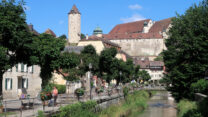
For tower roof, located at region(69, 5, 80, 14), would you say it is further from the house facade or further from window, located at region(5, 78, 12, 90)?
window, located at region(5, 78, 12, 90)

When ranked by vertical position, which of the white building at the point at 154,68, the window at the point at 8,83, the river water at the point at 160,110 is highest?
the white building at the point at 154,68

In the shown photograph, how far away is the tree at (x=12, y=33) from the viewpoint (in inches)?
755

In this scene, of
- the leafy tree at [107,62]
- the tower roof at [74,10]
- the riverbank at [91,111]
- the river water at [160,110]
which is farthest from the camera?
the tower roof at [74,10]

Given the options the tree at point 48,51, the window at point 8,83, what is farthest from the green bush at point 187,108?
the window at point 8,83

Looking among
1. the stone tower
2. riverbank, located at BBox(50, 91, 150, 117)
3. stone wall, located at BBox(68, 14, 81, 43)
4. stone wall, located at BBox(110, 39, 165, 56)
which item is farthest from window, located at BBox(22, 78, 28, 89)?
stone wall, located at BBox(110, 39, 165, 56)

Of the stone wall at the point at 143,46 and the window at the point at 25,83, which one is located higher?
the stone wall at the point at 143,46

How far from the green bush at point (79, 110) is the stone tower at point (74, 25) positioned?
116 meters

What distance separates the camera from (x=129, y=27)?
17738 centimetres

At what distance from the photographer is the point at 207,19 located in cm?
3481

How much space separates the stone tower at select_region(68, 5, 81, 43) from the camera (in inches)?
5389

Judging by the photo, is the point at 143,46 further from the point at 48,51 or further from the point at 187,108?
the point at 48,51

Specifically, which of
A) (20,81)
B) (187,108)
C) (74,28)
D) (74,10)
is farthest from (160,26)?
(187,108)

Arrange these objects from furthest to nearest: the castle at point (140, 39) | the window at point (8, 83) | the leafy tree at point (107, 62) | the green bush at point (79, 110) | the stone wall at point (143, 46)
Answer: the stone wall at point (143, 46), the castle at point (140, 39), the leafy tree at point (107, 62), the window at point (8, 83), the green bush at point (79, 110)

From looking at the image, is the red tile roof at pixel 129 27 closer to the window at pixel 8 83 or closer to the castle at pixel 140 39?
the castle at pixel 140 39
